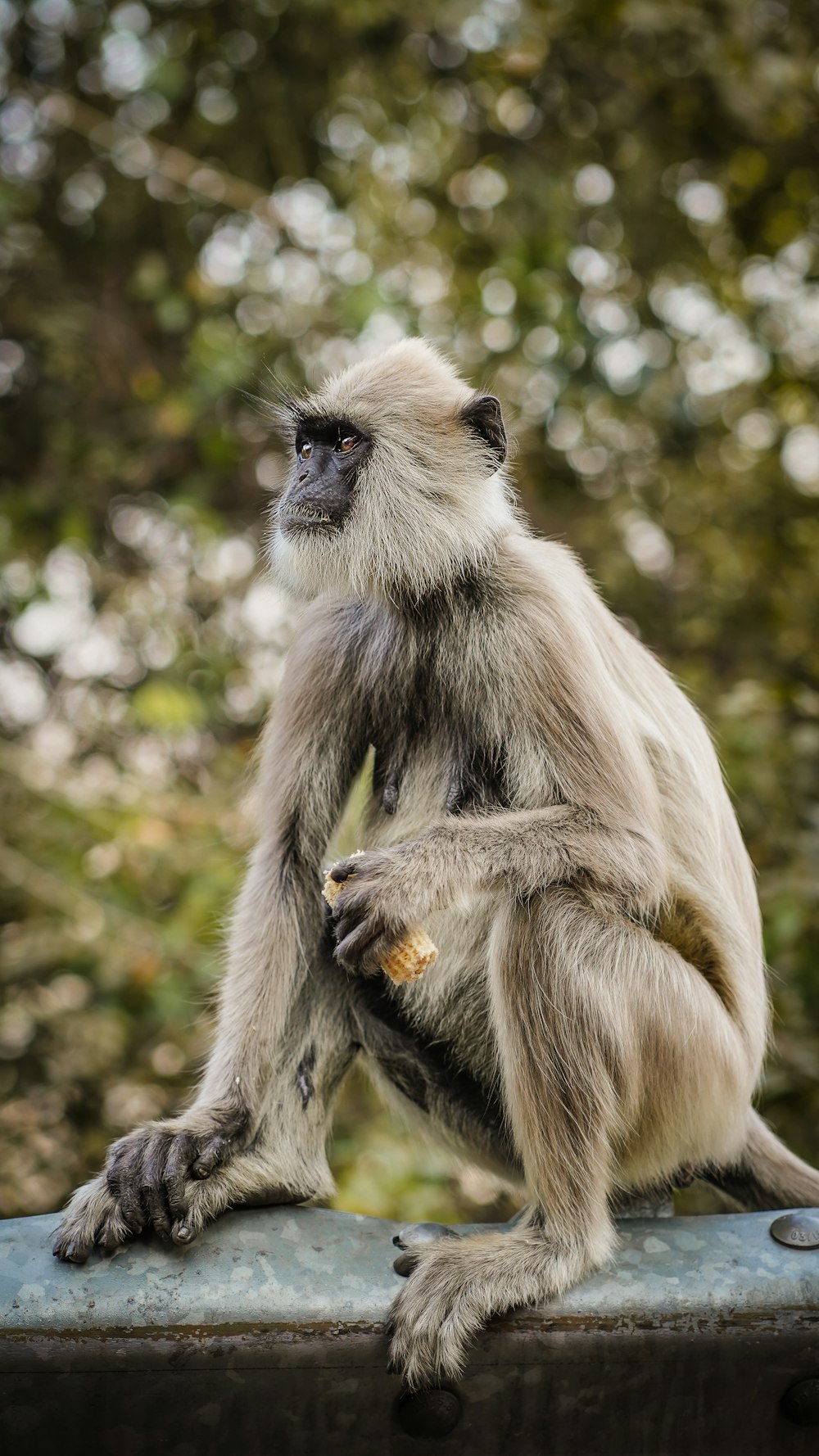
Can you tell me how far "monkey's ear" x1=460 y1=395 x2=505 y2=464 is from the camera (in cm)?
286

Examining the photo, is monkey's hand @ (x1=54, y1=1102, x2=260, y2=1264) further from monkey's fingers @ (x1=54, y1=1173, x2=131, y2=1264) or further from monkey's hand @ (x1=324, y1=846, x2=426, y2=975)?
monkey's hand @ (x1=324, y1=846, x2=426, y2=975)

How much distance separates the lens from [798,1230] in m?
2.14

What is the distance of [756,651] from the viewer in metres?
5.91

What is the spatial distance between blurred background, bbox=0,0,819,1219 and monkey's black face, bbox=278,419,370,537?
1977 millimetres

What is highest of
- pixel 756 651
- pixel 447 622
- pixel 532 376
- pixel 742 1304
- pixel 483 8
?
pixel 483 8

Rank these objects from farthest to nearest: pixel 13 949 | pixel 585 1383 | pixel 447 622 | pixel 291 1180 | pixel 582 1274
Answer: pixel 13 949
pixel 447 622
pixel 291 1180
pixel 582 1274
pixel 585 1383

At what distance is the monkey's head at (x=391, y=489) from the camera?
275cm

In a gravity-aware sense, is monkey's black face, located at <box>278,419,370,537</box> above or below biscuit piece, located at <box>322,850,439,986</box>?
above

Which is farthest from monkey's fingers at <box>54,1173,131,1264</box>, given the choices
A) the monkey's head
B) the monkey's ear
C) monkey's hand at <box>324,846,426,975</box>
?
the monkey's ear

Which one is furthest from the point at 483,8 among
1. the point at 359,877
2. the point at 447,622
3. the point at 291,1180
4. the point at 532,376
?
the point at 291,1180

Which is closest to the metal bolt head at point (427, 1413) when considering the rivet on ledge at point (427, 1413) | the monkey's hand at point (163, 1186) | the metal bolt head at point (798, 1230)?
the rivet on ledge at point (427, 1413)

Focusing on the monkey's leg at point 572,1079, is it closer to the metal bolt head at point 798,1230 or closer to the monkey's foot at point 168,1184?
the metal bolt head at point 798,1230

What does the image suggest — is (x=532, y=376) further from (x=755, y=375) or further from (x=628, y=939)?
(x=628, y=939)

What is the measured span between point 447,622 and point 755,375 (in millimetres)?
3618
